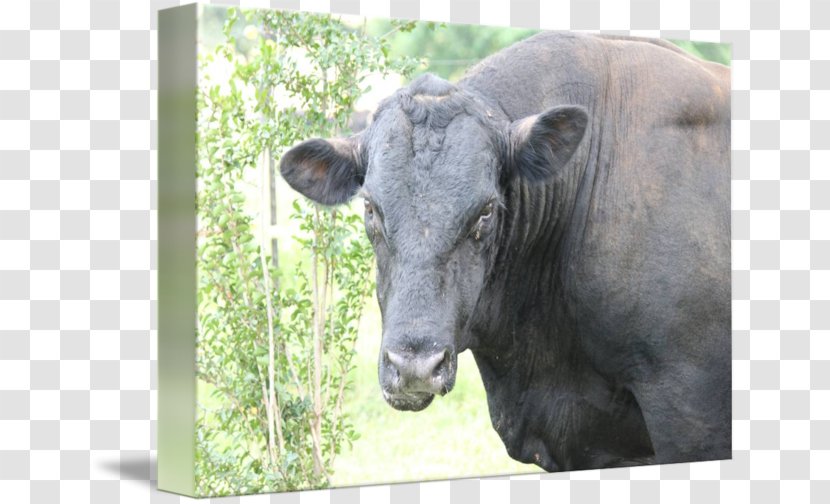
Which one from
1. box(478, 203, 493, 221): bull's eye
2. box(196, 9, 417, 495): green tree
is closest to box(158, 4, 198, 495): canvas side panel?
box(196, 9, 417, 495): green tree

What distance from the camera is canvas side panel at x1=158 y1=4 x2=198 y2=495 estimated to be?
6965mm

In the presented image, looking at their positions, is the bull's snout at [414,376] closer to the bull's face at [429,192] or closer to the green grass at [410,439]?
the bull's face at [429,192]

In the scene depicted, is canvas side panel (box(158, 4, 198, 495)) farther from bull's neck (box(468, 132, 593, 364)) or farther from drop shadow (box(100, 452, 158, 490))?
bull's neck (box(468, 132, 593, 364))

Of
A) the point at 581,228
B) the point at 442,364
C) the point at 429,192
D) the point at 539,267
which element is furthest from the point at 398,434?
the point at 429,192

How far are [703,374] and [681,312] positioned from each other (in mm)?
395

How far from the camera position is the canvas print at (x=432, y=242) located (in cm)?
684

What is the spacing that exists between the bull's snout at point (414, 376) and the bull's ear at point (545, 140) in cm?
123

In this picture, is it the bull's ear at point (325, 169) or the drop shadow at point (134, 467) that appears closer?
the bull's ear at point (325, 169)

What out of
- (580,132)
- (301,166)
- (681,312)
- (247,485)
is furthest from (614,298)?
(247,485)

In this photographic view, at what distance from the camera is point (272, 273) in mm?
7898

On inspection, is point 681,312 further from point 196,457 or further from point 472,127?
point 196,457

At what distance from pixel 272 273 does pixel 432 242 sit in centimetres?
166

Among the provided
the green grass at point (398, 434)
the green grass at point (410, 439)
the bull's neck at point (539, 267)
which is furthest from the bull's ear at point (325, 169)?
the green grass at point (410, 439)

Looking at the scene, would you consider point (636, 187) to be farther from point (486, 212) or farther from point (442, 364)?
point (442, 364)
